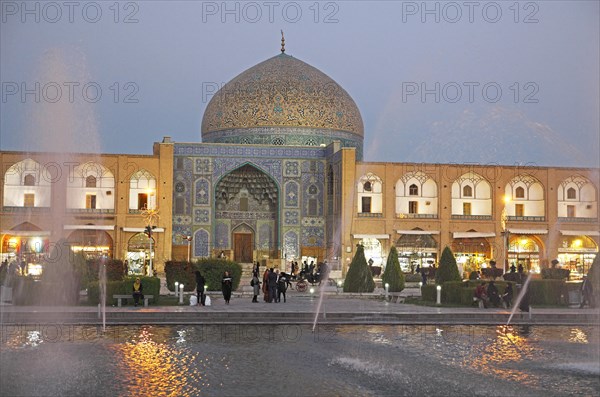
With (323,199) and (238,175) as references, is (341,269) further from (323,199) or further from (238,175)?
(238,175)

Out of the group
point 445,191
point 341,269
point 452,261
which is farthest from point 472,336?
point 445,191

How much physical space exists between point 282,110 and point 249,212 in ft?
15.9

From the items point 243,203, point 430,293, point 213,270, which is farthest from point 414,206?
point 430,293

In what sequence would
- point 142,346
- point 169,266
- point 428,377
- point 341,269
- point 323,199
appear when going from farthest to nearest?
point 323,199 < point 341,269 < point 169,266 < point 142,346 < point 428,377

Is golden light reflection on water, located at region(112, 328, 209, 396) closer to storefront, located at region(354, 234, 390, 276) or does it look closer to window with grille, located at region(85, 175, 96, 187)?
storefront, located at region(354, 234, 390, 276)

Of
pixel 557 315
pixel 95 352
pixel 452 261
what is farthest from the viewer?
pixel 452 261

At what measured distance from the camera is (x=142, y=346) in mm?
10422

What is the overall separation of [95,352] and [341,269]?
22.6 m

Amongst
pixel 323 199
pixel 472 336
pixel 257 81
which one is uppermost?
pixel 257 81

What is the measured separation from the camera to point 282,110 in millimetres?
36375

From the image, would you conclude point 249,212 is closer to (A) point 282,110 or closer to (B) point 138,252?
(A) point 282,110

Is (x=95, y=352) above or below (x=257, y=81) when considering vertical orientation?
below

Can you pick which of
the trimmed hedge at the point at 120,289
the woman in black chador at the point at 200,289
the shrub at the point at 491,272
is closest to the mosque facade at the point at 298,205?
the shrub at the point at 491,272

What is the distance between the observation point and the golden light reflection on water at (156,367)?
7421 millimetres
